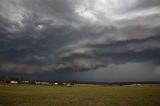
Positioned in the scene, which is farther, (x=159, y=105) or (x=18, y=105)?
(x=18, y=105)

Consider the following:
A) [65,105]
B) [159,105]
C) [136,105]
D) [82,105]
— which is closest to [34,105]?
[65,105]

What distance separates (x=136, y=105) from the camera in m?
40.7

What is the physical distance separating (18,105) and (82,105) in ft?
37.0

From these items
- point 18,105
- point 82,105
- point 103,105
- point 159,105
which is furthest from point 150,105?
point 18,105

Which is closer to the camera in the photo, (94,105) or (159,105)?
(159,105)

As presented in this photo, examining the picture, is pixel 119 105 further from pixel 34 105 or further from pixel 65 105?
pixel 34 105

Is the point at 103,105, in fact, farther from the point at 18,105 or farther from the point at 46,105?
the point at 18,105

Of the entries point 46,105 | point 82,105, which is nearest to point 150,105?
point 82,105

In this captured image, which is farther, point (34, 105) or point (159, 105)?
point (34, 105)

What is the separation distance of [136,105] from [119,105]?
9.64 feet

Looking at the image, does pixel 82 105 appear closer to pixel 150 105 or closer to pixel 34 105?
pixel 34 105

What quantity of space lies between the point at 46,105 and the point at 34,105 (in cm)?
209

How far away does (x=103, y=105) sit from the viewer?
137 feet

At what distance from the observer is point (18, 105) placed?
41500 millimetres
